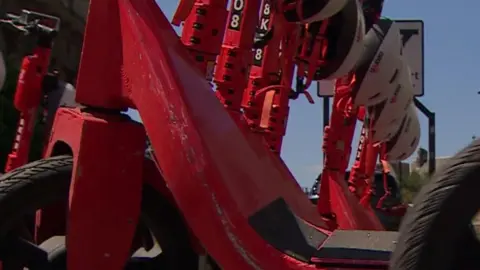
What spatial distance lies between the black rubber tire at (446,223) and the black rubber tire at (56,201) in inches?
46.4

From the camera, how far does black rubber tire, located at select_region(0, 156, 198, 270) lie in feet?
8.73

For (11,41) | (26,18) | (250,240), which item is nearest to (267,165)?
A: (250,240)

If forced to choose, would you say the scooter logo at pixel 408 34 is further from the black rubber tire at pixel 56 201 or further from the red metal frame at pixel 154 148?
the black rubber tire at pixel 56 201

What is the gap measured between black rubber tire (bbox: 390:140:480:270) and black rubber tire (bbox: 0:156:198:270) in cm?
118

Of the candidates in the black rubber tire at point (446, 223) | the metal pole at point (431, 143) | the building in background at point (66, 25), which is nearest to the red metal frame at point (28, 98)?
the metal pole at point (431, 143)

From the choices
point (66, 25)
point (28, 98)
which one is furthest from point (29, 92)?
point (66, 25)

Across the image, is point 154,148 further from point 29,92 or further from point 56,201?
point 29,92

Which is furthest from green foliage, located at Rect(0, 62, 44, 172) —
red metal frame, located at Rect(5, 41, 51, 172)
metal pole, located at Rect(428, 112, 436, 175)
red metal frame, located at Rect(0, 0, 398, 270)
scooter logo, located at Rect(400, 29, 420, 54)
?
red metal frame, located at Rect(0, 0, 398, 270)

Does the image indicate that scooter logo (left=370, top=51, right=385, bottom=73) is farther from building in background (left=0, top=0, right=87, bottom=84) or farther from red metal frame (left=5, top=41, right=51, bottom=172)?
building in background (left=0, top=0, right=87, bottom=84)

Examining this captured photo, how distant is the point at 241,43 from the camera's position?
4863 millimetres

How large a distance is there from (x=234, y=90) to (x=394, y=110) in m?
3.45

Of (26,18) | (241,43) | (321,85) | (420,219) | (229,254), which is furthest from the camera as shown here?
(321,85)

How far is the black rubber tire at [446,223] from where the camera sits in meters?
1.96

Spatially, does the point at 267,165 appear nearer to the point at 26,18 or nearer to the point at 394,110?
the point at 26,18
